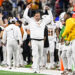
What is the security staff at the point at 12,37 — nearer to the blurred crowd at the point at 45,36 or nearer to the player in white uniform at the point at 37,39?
the blurred crowd at the point at 45,36

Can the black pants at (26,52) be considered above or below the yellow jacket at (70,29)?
below

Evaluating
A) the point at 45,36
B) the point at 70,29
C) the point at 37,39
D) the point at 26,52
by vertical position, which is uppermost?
the point at 70,29

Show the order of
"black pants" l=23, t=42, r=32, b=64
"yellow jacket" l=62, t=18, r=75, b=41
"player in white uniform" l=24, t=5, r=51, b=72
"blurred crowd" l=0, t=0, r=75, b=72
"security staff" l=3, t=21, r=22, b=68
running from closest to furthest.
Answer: "yellow jacket" l=62, t=18, r=75, b=41 → "blurred crowd" l=0, t=0, r=75, b=72 → "player in white uniform" l=24, t=5, r=51, b=72 → "security staff" l=3, t=21, r=22, b=68 → "black pants" l=23, t=42, r=32, b=64

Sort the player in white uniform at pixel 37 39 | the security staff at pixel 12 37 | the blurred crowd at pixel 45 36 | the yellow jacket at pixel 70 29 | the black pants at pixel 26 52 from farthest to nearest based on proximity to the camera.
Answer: the black pants at pixel 26 52 < the security staff at pixel 12 37 < the player in white uniform at pixel 37 39 < the blurred crowd at pixel 45 36 < the yellow jacket at pixel 70 29

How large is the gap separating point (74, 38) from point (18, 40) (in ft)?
17.5

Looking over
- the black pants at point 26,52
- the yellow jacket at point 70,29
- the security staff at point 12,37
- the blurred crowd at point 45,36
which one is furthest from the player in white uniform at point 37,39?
the yellow jacket at point 70,29

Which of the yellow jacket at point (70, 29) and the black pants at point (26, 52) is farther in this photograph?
the black pants at point (26, 52)

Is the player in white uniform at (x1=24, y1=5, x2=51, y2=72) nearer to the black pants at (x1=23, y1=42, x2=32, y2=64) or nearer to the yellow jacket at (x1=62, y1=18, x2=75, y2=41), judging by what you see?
the black pants at (x1=23, y1=42, x2=32, y2=64)

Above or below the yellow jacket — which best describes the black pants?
below

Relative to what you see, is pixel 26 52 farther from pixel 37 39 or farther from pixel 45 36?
pixel 37 39

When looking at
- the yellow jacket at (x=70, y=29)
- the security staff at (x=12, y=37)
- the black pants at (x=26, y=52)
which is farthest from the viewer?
the black pants at (x=26, y=52)

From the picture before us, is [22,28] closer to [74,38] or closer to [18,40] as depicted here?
[18,40]

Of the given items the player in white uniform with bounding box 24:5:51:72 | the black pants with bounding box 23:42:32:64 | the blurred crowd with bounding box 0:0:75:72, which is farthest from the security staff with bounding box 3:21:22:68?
the black pants with bounding box 23:42:32:64

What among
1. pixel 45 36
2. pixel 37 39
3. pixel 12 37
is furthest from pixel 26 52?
pixel 37 39
